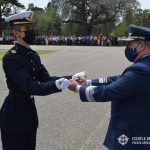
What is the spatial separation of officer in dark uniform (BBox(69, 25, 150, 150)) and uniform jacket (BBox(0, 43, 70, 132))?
1.94 ft

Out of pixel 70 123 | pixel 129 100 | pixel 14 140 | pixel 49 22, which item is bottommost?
pixel 49 22

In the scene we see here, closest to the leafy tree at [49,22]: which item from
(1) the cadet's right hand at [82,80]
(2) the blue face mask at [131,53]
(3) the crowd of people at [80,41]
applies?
(3) the crowd of people at [80,41]

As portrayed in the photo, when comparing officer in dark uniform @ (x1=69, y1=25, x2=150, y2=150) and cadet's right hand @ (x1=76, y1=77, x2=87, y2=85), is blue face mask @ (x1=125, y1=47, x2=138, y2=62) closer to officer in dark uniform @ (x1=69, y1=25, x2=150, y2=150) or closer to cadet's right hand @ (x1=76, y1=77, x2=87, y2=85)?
officer in dark uniform @ (x1=69, y1=25, x2=150, y2=150)

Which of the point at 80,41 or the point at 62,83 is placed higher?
the point at 62,83

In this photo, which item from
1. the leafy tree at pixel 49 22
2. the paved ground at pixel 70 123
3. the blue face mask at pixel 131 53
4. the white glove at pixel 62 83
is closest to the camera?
the blue face mask at pixel 131 53

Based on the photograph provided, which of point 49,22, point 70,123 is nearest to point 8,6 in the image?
point 49,22

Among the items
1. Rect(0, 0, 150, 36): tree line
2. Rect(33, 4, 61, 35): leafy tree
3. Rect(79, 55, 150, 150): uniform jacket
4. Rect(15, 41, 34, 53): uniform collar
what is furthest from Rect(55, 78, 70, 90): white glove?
Rect(33, 4, 61, 35): leafy tree

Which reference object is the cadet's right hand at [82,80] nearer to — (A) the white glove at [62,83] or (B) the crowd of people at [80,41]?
(A) the white glove at [62,83]

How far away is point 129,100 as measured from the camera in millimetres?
4090

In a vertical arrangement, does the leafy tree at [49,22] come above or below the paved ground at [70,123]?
below

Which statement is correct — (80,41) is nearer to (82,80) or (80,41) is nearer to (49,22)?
(49,22)

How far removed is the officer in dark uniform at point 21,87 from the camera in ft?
15.2

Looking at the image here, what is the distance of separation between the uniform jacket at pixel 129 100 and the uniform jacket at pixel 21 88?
562mm

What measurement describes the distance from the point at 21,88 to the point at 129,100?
108 centimetres
